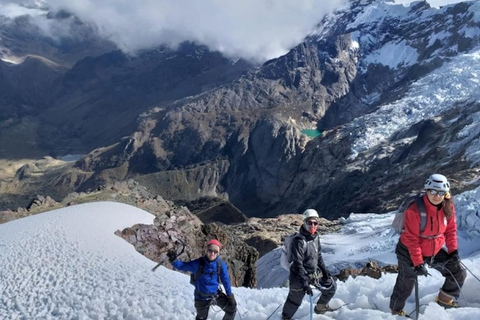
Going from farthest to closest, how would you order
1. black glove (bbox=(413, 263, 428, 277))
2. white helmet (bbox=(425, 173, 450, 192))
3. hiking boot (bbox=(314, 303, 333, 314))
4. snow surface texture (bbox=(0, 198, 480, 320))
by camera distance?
snow surface texture (bbox=(0, 198, 480, 320)) → hiking boot (bbox=(314, 303, 333, 314)) → black glove (bbox=(413, 263, 428, 277)) → white helmet (bbox=(425, 173, 450, 192))

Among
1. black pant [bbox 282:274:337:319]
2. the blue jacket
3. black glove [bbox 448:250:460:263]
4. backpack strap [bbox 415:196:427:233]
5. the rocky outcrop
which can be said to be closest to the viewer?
backpack strap [bbox 415:196:427:233]

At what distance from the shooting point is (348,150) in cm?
18950

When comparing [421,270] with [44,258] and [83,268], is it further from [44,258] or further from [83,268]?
[44,258]

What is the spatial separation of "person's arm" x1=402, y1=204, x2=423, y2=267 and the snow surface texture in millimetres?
2106

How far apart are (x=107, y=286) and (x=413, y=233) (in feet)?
45.4

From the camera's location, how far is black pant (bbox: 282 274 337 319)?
40.4 ft

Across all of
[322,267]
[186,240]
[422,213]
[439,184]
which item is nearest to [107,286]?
[322,267]

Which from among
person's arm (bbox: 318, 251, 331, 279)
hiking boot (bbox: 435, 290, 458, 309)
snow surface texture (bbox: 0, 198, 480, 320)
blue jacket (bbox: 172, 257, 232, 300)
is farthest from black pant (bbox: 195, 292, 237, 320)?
hiking boot (bbox: 435, 290, 458, 309)

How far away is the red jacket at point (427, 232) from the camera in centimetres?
1076

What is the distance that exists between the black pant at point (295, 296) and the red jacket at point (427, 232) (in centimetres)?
301

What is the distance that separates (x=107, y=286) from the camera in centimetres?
1959

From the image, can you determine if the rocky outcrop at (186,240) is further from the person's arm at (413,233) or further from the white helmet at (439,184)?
the white helmet at (439,184)

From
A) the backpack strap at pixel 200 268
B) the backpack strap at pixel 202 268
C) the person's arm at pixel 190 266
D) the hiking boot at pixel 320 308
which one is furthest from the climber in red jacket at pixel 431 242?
the person's arm at pixel 190 266

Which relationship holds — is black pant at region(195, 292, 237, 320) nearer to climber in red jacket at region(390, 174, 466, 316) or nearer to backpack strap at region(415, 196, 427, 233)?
climber in red jacket at region(390, 174, 466, 316)
